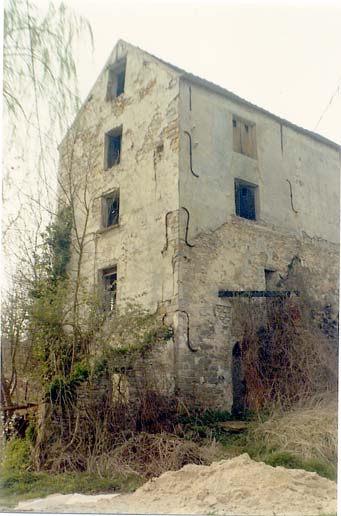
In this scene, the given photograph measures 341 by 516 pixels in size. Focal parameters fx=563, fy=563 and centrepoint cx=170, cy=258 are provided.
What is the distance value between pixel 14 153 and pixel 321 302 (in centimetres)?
777

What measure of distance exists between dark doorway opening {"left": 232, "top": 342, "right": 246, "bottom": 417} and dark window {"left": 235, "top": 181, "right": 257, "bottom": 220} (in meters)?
3.14

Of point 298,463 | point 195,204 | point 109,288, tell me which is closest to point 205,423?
point 298,463

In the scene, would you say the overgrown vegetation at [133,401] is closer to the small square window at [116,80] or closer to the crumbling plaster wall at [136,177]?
the crumbling plaster wall at [136,177]

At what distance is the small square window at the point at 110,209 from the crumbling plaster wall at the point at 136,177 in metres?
0.16

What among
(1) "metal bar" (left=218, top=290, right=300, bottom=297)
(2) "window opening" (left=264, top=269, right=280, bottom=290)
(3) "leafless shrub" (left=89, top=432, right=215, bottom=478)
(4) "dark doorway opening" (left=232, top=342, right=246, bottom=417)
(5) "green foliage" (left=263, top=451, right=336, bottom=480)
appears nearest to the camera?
(5) "green foliage" (left=263, top=451, right=336, bottom=480)

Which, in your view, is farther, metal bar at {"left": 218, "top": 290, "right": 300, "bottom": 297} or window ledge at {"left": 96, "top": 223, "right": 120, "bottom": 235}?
window ledge at {"left": 96, "top": 223, "right": 120, "bottom": 235}

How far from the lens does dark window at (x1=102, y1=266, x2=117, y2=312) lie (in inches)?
433

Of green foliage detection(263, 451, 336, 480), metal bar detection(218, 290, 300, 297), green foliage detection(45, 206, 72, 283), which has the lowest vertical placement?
green foliage detection(263, 451, 336, 480)

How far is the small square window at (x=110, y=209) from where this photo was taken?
45.2ft

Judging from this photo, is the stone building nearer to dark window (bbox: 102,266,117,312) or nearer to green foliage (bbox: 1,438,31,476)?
dark window (bbox: 102,266,117,312)

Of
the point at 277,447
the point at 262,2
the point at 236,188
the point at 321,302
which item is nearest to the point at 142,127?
the point at 236,188

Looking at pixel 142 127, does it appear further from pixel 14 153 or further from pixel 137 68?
pixel 14 153

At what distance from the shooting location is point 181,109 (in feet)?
41.2

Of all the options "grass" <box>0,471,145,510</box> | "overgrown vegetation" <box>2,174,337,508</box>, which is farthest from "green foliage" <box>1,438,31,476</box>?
"grass" <box>0,471,145,510</box>
